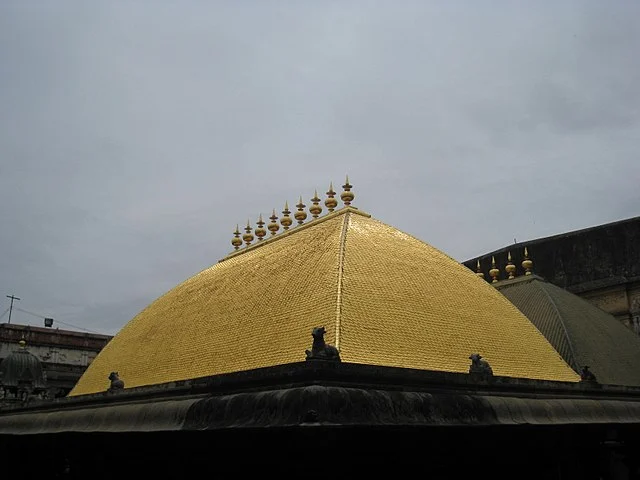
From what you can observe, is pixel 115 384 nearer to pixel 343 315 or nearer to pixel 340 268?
pixel 340 268

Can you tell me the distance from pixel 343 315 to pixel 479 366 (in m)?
1.93

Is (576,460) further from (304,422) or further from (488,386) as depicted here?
(304,422)

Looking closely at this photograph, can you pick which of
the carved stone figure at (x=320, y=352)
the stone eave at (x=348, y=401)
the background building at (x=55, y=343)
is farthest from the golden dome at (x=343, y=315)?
the background building at (x=55, y=343)

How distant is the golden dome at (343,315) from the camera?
28.0 ft

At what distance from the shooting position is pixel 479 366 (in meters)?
8.52

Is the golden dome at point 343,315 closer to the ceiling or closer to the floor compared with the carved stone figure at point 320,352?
closer to the ceiling

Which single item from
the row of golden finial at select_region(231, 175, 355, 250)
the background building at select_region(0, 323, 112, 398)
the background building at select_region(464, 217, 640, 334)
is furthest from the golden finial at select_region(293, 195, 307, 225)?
the background building at select_region(0, 323, 112, 398)

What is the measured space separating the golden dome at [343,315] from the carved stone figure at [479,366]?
30cm

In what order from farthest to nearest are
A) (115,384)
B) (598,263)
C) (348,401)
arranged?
1. (598,263)
2. (115,384)
3. (348,401)

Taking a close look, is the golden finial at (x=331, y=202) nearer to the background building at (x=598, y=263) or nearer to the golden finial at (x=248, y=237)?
the golden finial at (x=248, y=237)

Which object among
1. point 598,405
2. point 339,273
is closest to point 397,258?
point 339,273

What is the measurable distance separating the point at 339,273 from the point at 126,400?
159 inches

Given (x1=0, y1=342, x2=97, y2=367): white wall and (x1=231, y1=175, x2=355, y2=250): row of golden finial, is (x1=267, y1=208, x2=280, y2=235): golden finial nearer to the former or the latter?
(x1=231, y1=175, x2=355, y2=250): row of golden finial

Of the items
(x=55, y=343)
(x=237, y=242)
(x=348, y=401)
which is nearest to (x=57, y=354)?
(x=55, y=343)
